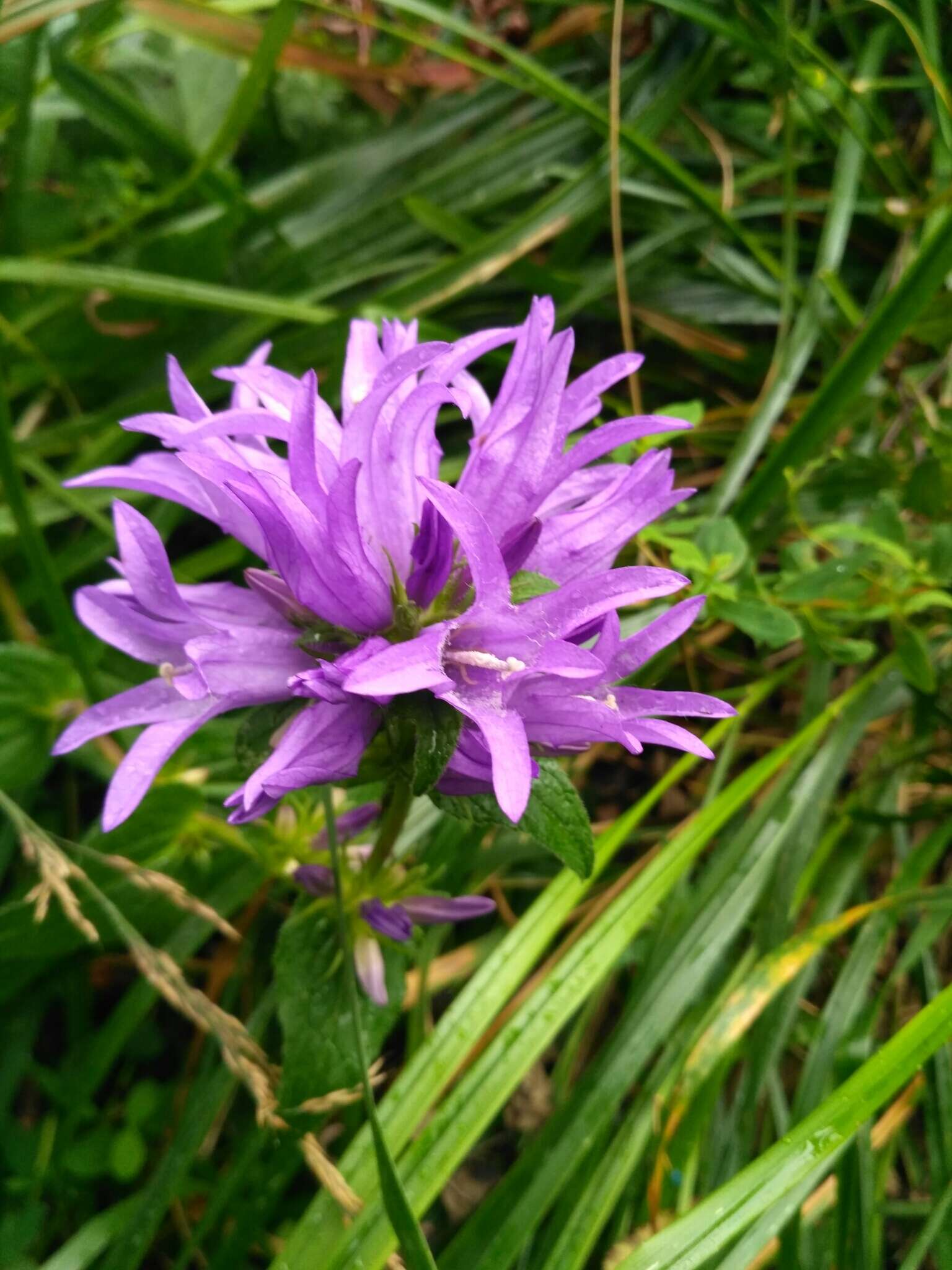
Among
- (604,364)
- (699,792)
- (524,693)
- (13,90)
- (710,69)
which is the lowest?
(699,792)

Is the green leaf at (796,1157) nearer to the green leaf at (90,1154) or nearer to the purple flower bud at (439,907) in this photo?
the purple flower bud at (439,907)

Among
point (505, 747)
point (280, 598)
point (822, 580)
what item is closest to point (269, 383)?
point (280, 598)

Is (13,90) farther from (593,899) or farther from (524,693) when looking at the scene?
(593,899)

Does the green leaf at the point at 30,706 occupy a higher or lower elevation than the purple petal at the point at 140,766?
lower

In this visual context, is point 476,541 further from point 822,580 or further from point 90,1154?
point 90,1154

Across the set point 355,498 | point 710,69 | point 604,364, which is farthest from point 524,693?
point 710,69

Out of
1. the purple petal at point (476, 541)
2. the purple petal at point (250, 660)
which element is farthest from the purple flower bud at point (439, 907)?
the purple petal at point (476, 541)
